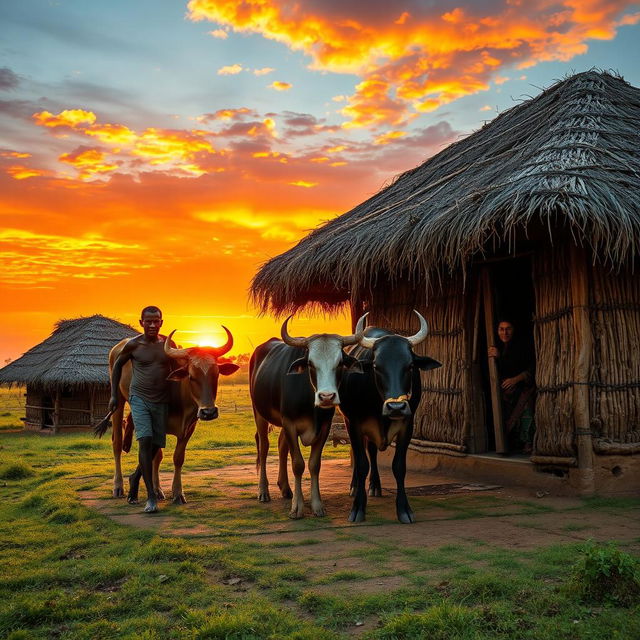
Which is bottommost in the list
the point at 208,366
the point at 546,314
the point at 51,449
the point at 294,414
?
the point at 51,449

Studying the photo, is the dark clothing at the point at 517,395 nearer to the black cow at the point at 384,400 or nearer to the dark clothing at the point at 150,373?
the black cow at the point at 384,400

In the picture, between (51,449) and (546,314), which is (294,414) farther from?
(51,449)

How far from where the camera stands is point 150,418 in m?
7.33

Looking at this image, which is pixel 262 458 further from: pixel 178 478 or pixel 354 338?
pixel 354 338

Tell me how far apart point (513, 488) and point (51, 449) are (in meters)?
11.0

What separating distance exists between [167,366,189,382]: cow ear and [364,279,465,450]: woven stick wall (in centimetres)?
321

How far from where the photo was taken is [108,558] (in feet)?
16.8

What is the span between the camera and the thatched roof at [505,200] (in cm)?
664

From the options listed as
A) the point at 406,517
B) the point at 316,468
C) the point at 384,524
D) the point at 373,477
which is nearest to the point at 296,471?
the point at 316,468

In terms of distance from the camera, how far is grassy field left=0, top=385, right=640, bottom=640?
3.61 metres

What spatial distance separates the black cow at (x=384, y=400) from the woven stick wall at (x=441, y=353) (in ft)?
5.99

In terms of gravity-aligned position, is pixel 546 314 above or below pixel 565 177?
below

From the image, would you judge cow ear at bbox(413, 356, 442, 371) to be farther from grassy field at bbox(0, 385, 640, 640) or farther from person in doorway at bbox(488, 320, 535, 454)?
person in doorway at bbox(488, 320, 535, 454)

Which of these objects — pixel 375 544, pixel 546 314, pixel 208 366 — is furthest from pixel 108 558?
pixel 546 314
